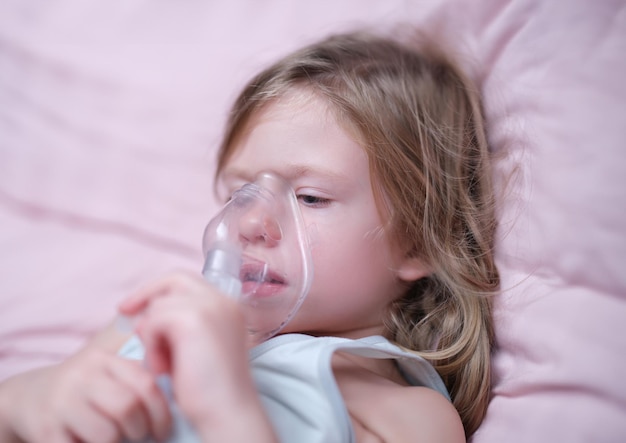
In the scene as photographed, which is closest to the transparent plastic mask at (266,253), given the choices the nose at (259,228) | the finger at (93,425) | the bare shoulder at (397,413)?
the nose at (259,228)

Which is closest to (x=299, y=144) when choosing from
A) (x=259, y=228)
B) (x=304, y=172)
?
(x=304, y=172)

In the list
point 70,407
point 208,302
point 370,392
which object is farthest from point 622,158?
point 70,407

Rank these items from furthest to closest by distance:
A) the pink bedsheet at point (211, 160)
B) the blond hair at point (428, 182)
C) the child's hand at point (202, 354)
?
the blond hair at point (428, 182), the pink bedsheet at point (211, 160), the child's hand at point (202, 354)

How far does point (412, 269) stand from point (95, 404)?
2.05 ft

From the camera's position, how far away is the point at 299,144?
1075 mm

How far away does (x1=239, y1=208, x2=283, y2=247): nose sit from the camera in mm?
997

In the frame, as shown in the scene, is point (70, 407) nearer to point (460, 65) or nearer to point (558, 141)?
point (558, 141)

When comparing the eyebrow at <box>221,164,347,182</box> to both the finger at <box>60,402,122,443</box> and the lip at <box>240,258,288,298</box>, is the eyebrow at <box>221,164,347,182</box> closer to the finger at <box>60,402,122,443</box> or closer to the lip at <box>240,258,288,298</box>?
the lip at <box>240,258,288,298</box>

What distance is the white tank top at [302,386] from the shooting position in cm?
87

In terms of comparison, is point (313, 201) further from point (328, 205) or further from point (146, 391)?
point (146, 391)

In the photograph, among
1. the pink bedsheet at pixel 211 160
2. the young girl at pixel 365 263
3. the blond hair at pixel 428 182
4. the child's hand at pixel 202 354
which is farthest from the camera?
the blond hair at pixel 428 182

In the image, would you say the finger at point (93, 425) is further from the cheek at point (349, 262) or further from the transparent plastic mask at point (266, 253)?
the cheek at point (349, 262)

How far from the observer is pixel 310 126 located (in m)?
1.09

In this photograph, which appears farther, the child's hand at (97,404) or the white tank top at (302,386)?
the white tank top at (302,386)
